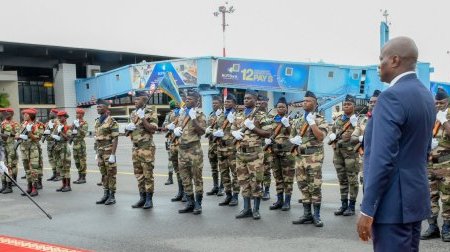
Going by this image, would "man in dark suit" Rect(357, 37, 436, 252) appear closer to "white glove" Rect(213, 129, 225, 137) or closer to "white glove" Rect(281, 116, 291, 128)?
"white glove" Rect(281, 116, 291, 128)

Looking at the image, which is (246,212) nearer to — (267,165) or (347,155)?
(267,165)

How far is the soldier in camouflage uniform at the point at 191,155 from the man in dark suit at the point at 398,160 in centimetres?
520

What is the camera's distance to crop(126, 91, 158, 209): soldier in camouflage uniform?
8055 mm

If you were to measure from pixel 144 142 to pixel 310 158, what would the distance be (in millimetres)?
2971

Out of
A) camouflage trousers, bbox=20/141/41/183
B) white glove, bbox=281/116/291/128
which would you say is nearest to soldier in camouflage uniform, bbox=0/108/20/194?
camouflage trousers, bbox=20/141/41/183

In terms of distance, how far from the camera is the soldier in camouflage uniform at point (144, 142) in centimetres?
805

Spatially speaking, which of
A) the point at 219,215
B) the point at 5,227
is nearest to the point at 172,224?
the point at 219,215

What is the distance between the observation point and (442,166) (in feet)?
18.5

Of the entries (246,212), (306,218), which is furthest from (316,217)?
(246,212)

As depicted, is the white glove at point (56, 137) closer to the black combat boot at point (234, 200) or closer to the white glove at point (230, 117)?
the white glove at point (230, 117)

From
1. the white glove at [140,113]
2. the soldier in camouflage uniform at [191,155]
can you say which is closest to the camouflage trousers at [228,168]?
the soldier in camouflage uniform at [191,155]

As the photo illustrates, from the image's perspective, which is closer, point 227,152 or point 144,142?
point 144,142

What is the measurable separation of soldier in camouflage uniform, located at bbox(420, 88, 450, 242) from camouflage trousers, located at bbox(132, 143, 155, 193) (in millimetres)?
4460

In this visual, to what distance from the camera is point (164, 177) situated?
40.5ft
